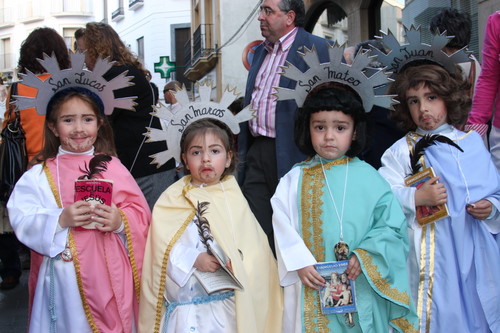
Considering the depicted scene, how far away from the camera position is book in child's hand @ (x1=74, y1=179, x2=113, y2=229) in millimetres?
3793

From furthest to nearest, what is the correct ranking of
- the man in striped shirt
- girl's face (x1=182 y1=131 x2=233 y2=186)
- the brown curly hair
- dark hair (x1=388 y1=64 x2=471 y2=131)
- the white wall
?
the white wall, the brown curly hair, the man in striped shirt, dark hair (x1=388 y1=64 x2=471 y2=131), girl's face (x1=182 y1=131 x2=233 y2=186)

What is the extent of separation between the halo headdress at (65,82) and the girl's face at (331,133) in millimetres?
1373

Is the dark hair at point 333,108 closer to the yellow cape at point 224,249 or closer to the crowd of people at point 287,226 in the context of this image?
the crowd of people at point 287,226

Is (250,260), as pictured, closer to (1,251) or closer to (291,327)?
(291,327)

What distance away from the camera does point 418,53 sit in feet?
15.0

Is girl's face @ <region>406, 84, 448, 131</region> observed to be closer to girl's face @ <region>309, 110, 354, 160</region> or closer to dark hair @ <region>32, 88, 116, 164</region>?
girl's face @ <region>309, 110, 354, 160</region>

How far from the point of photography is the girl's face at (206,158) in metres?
4.07

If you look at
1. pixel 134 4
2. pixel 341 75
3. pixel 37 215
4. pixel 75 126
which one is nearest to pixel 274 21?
pixel 341 75

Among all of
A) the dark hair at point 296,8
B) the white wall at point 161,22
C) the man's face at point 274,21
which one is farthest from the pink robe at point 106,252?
the white wall at point 161,22

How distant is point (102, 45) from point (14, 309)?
2.61 meters

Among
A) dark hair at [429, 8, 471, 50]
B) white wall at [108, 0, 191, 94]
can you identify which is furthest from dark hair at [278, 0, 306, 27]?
white wall at [108, 0, 191, 94]

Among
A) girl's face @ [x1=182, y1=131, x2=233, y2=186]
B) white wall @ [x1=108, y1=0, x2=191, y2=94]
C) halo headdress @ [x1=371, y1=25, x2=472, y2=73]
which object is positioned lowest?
girl's face @ [x1=182, y1=131, x2=233, y2=186]

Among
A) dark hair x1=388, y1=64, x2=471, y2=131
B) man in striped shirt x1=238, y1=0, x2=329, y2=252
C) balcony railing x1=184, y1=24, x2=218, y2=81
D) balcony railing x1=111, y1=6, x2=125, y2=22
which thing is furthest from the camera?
balcony railing x1=111, y1=6, x2=125, y2=22

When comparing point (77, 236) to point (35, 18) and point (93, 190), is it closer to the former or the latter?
point (93, 190)
